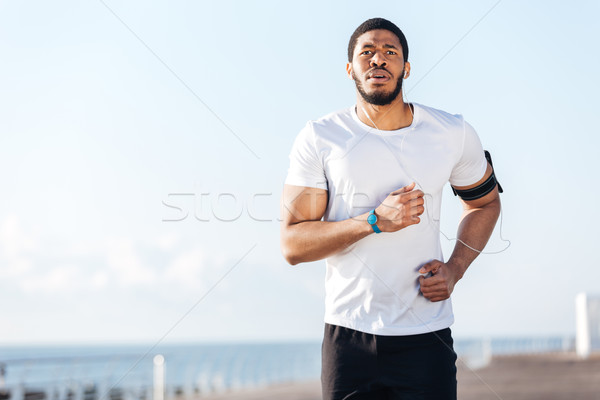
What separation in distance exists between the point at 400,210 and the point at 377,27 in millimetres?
690

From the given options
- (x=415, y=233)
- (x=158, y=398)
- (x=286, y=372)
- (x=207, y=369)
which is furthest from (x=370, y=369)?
(x=286, y=372)

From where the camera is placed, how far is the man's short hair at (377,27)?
8.01 ft

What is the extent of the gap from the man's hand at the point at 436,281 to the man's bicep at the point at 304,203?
383mm

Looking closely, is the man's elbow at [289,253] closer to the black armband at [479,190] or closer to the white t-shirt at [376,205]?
the white t-shirt at [376,205]

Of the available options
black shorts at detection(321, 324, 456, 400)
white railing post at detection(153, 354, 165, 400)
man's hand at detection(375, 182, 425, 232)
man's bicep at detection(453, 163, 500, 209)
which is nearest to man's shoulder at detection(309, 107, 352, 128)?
man's hand at detection(375, 182, 425, 232)

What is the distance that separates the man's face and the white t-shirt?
11 centimetres

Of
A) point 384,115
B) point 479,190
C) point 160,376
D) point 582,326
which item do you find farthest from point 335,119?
point 582,326

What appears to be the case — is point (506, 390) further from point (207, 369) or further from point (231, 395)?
point (207, 369)

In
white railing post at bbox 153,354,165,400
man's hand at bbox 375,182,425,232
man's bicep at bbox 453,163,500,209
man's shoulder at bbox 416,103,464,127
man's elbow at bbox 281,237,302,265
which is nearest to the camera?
man's hand at bbox 375,182,425,232

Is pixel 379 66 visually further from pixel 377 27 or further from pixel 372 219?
pixel 372 219

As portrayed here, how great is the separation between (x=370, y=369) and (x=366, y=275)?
0.29 meters

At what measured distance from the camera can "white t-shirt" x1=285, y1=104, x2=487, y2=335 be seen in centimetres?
227

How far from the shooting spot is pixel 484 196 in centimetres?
266

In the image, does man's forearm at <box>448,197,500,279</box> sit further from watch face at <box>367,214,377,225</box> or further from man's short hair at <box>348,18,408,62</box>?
man's short hair at <box>348,18,408,62</box>
